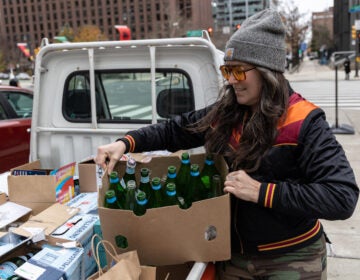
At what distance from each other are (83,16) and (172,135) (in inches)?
5058

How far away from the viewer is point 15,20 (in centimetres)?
12812

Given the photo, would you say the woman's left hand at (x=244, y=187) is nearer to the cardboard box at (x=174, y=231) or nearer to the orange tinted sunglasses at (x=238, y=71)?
the cardboard box at (x=174, y=231)

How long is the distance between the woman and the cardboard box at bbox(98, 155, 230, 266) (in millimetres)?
142

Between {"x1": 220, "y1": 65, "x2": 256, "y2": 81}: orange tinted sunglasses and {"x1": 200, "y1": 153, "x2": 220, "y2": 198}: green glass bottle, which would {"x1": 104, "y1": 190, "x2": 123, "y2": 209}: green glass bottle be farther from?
{"x1": 220, "y1": 65, "x2": 256, "y2": 81}: orange tinted sunglasses

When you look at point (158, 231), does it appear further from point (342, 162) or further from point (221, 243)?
point (342, 162)

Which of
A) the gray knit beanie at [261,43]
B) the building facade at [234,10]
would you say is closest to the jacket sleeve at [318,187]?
the gray knit beanie at [261,43]

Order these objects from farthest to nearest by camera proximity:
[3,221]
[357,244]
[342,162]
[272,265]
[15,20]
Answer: [15,20] < [357,244] < [3,221] < [272,265] < [342,162]

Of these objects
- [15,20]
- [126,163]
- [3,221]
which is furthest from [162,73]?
[15,20]

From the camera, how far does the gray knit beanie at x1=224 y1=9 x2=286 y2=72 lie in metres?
1.71

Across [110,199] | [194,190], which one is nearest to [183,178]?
[194,190]

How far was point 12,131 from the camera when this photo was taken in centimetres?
574

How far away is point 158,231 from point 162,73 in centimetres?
199

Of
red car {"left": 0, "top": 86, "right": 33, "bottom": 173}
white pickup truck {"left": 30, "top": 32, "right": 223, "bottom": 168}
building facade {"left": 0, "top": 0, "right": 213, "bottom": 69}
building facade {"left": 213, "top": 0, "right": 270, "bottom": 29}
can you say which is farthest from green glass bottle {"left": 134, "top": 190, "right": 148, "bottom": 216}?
building facade {"left": 0, "top": 0, "right": 213, "bottom": 69}

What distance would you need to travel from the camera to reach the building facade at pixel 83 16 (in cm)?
11175
